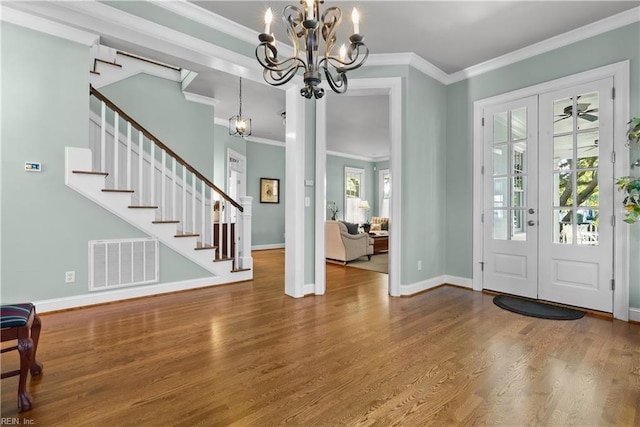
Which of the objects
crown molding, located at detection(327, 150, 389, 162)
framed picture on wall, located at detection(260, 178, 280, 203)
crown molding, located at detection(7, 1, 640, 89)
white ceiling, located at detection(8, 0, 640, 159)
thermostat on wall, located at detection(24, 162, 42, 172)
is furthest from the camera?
crown molding, located at detection(327, 150, 389, 162)

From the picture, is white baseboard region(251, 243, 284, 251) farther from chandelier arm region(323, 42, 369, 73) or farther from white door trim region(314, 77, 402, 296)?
chandelier arm region(323, 42, 369, 73)

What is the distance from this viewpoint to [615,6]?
2.94 metres

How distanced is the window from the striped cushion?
9.41 metres

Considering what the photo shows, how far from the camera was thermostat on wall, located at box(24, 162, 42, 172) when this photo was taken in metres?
3.02

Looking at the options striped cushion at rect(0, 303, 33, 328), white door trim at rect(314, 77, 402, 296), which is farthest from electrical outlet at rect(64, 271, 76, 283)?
white door trim at rect(314, 77, 402, 296)

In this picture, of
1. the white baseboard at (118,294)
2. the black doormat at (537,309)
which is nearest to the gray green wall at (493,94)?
the black doormat at (537,309)

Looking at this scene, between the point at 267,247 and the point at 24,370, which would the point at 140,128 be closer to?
the point at 24,370

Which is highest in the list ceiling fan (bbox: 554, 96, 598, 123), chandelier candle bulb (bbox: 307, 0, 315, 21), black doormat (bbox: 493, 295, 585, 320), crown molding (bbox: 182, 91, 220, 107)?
crown molding (bbox: 182, 91, 220, 107)

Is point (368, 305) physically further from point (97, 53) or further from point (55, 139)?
point (97, 53)

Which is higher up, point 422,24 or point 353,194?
point 422,24

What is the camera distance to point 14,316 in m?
1.67

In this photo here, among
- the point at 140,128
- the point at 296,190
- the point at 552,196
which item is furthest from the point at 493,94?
the point at 140,128

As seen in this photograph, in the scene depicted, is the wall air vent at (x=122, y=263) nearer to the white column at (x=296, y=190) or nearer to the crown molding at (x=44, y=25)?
the white column at (x=296, y=190)

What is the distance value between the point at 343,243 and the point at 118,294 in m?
3.77
